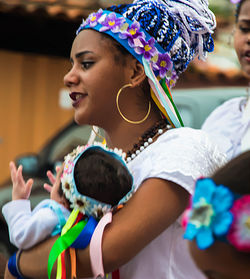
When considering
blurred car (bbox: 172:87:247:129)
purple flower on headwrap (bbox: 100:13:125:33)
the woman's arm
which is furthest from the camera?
blurred car (bbox: 172:87:247:129)

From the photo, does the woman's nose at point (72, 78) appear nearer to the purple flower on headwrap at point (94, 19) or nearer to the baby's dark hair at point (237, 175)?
the purple flower on headwrap at point (94, 19)

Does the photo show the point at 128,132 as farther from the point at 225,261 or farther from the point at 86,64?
the point at 225,261

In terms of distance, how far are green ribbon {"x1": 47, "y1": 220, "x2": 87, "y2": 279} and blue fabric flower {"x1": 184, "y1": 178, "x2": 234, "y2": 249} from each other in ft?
2.17

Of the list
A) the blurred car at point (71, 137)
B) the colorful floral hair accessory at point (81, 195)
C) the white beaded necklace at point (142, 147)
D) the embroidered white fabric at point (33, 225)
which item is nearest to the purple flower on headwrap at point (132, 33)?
the white beaded necklace at point (142, 147)

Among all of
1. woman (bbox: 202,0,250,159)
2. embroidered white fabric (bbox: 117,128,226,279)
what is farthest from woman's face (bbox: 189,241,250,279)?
woman (bbox: 202,0,250,159)

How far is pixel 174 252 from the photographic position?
240 centimetres

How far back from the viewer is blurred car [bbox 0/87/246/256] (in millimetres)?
5441

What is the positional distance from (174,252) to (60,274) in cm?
42

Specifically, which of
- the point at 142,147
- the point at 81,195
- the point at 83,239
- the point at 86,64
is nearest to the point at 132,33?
the point at 86,64

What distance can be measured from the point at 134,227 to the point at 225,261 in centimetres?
65

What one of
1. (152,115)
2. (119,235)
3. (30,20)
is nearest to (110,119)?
(152,115)

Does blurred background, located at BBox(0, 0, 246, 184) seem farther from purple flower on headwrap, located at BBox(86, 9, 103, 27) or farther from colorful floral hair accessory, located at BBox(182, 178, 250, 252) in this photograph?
colorful floral hair accessory, located at BBox(182, 178, 250, 252)

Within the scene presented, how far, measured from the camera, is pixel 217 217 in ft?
5.26

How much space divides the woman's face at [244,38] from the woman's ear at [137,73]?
2.78ft
